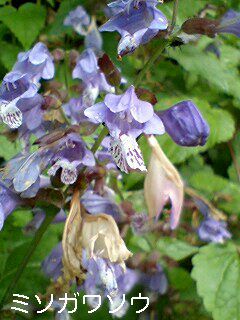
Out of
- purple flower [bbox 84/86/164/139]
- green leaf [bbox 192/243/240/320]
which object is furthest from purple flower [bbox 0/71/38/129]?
green leaf [bbox 192/243/240/320]

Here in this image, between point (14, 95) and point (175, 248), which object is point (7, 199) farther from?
point (175, 248)

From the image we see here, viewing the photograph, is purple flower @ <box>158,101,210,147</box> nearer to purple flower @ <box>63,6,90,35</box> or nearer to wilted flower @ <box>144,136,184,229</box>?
wilted flower @ <box>144,136,184,229</box>

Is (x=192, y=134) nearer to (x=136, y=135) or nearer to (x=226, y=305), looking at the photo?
(x=136, y=135)

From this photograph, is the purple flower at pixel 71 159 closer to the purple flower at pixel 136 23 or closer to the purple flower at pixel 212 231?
the purple flower at pixel 136 23

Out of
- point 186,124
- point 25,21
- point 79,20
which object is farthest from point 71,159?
point 79,20

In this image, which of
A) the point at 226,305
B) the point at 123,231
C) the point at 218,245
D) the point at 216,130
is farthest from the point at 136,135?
the point at 216,130

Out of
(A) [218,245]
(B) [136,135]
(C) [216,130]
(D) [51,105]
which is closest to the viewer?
(B) [136,135]
